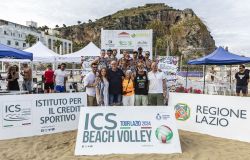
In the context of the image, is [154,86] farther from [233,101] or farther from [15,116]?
[15,116]

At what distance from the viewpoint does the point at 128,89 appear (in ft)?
26.9

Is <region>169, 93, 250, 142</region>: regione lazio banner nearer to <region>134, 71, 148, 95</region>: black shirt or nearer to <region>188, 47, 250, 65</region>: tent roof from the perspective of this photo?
<region>134, 71, 148, 95</region>: black shirt

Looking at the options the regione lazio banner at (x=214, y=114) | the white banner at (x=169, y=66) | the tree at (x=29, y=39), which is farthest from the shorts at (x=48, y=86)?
the tree at (x=29, y=39)

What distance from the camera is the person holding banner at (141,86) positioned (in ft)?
26.3

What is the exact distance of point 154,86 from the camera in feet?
26.9

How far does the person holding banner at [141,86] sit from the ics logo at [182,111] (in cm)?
160

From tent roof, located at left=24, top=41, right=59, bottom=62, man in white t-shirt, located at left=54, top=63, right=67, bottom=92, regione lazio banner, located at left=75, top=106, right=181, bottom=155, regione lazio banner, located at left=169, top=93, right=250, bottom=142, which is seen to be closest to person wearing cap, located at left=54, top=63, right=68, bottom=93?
man in white t-shirt, located at left=54, top=63, right=67, bottom=92

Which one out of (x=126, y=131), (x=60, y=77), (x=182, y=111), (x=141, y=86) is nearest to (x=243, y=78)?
(x=182, y=111)

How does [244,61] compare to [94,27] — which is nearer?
[244,61]

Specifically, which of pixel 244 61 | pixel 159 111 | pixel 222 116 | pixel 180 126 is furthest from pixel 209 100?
pixel 244 61

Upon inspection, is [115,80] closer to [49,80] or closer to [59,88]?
[59,88]

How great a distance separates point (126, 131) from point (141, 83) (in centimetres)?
159

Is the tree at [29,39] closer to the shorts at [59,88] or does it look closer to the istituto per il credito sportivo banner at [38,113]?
the shorts at [59,88]

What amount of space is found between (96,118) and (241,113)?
3753 millimetres
